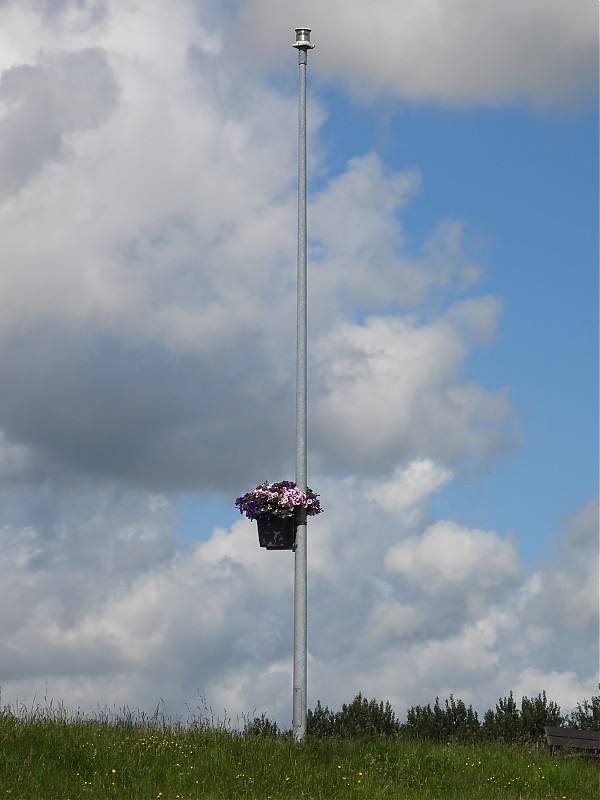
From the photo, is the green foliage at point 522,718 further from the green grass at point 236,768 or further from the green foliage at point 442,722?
the green grass at point 236,768

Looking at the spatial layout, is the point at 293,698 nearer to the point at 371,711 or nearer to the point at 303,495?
the point at 303,495

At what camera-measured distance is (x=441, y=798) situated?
1435 centimetres

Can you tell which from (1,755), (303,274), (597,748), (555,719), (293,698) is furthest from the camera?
(555,719)

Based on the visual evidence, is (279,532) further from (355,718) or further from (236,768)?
(355,718)

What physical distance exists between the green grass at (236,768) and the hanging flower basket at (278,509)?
117 inches

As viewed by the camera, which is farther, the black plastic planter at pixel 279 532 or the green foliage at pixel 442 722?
the green foliage at pixel 442 722

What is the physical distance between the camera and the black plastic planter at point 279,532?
16.8 metres

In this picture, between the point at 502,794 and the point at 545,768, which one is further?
the point at 545,768

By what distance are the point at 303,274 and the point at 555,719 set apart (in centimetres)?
1165

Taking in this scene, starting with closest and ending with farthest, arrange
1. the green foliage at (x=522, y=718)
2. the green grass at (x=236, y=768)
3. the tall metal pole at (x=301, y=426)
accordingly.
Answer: the green grass at (x=236, y=768) → the tall metal pole at (x=301, y=426) → the green foliage at (x=522, y=718)

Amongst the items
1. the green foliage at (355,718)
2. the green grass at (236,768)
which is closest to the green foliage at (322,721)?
the green foliage at (355,718)

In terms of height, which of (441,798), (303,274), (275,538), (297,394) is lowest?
(441,798)

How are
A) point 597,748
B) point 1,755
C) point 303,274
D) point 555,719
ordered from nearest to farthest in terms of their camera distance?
point 1,755
point 303,274
point 597,748
point 555,719

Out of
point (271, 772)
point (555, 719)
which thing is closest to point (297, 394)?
point (271, 772)
